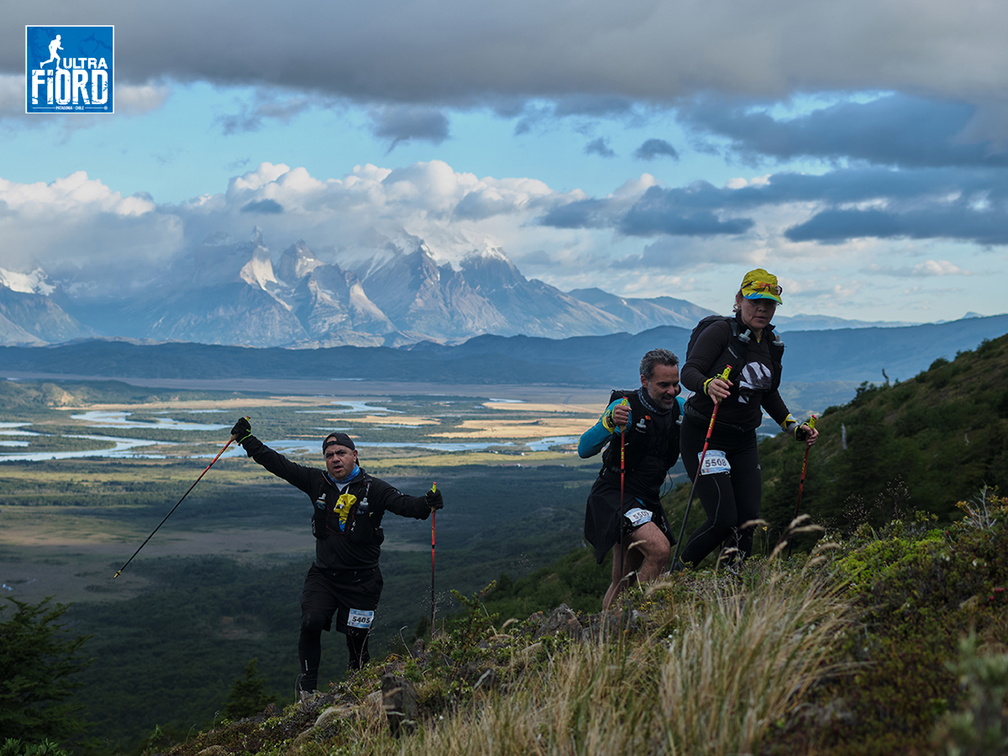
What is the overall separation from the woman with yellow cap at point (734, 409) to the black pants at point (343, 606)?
10.2 feet

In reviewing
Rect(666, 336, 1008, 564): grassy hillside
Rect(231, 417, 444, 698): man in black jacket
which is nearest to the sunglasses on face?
Rect(231, 417, 444, 698): man in black jacket

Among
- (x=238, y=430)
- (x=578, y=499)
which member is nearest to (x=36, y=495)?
(x=578, y=499)

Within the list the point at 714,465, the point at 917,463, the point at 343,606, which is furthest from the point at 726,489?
the point at 917,463

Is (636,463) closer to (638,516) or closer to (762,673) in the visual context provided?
(638,516)

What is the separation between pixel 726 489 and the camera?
6.99m

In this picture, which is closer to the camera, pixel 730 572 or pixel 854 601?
pixel 854 601

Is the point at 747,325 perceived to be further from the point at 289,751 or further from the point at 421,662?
the point at 289,751

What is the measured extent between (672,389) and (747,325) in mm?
845

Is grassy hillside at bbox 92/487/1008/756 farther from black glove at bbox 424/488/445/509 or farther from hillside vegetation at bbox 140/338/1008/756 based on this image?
black glove at bbox 424/488/445/509

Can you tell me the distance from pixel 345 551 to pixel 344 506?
0.45 metres

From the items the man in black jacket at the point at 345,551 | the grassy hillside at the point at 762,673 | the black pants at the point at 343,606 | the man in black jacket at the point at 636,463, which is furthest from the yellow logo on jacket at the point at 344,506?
the man in black jacket at the point at 636,463

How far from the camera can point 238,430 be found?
9.32 m

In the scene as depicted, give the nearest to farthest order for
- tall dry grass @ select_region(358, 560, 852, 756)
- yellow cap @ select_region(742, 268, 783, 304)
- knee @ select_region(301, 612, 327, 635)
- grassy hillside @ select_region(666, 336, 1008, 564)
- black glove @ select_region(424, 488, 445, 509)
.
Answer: tall dry grass @ select_region(358, 560, 852, 756)
yellow cap @ select_region(742, 268, 783, 304)
black glove @ select_region(424, 488, 445, 509)
knee @ select_region(301, 612, 327, 635)
grassy hillside @ select_region(666, 336, 1008, 564)

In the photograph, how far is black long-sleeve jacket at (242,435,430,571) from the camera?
8180 millimetres
